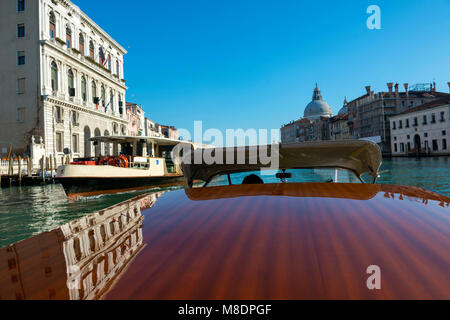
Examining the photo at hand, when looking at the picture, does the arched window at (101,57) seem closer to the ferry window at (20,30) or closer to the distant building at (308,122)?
the ferry window at (20,30)

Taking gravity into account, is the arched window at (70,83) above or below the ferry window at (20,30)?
below

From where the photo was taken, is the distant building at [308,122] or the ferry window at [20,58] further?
the distant building at [308,122]

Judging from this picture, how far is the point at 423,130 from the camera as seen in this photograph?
33500 mm

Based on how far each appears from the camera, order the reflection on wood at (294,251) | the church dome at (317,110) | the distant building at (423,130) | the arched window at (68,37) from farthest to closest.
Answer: the church dome at (317,110) < the distant building at (423,130) < the arched window at (68,37) < the reflection on wood at (294,251)

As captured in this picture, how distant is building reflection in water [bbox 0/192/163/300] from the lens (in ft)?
1.90

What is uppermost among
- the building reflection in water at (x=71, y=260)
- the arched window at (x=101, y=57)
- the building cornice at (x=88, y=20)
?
the building cornice at (x=88, y=20)

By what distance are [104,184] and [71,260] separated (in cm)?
878

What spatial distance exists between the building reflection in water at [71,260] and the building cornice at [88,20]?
22759 millimetres

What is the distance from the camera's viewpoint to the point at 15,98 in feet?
57.0

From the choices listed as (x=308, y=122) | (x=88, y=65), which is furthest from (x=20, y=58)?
(x=308, y=122)

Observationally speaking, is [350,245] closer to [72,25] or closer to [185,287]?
[185,287]

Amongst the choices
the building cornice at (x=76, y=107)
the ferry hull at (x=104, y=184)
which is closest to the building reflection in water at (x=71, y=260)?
the ferry hull at (x=104, y=184)

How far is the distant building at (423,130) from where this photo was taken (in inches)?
1217

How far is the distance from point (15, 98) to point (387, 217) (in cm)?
2165
